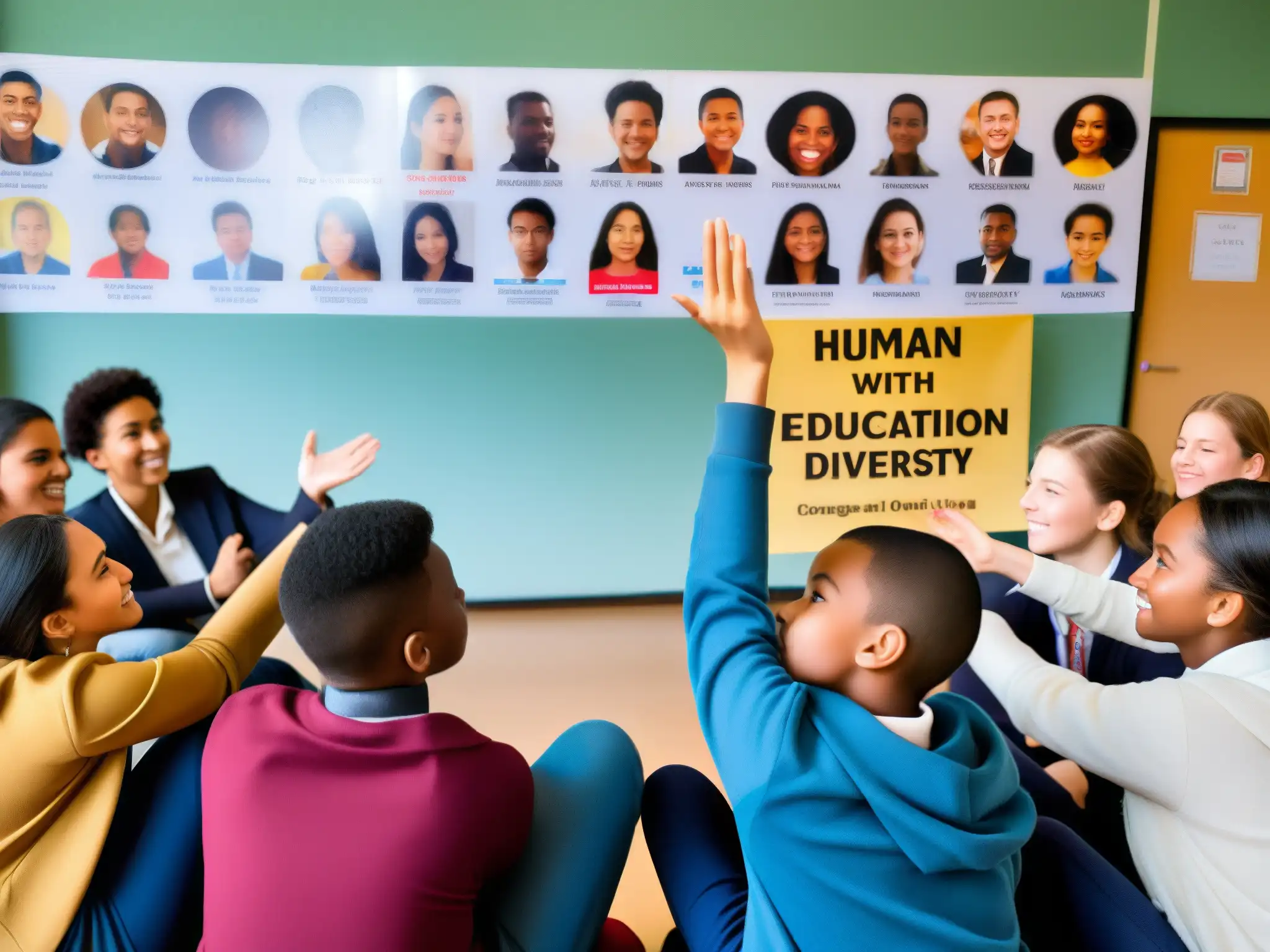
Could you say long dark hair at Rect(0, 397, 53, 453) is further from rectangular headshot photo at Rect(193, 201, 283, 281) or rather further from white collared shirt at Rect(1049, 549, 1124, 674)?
white collared shirt at Rect(1049, 549, 1124, 674)

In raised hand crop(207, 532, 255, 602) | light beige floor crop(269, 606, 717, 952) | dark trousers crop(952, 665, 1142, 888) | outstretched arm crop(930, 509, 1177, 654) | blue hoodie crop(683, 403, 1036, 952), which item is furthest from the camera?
light beige floor crop(269, 606, 717, 952)

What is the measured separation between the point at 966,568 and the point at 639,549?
8.67ft

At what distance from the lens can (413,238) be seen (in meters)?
2.86

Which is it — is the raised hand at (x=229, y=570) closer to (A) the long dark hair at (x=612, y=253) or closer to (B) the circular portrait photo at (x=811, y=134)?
(A) the long dark hair at (x=612, y=253)

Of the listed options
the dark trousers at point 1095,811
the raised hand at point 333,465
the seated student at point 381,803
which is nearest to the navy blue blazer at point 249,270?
the raised hand at point 333,465

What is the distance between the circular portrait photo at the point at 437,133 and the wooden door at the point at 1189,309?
8.68 ft

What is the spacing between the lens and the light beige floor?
225cm

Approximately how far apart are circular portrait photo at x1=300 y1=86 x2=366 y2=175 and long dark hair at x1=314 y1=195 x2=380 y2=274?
9 centimetres

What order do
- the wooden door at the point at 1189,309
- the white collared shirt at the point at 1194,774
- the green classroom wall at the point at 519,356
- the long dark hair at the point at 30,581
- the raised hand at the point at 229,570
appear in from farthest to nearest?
the wooden door at the point at 1189,309 < the green classroom wall at the point at 519,356 < the raised hand at the point at 229,570 < the long dark hair at the point at 30,581 < the white collared shirt at the point at 1194,774

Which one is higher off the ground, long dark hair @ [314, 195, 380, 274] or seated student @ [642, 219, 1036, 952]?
long dark hair @ [314, 195, 380, 274]

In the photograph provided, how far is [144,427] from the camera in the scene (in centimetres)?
214

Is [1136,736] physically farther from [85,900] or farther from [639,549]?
[639,549]

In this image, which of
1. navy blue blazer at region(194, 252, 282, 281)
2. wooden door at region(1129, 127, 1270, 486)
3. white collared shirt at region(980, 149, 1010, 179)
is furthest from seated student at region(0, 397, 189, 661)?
wooden door at region(1129, 127, 1270, 486)

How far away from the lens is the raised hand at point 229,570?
78.3 inches
